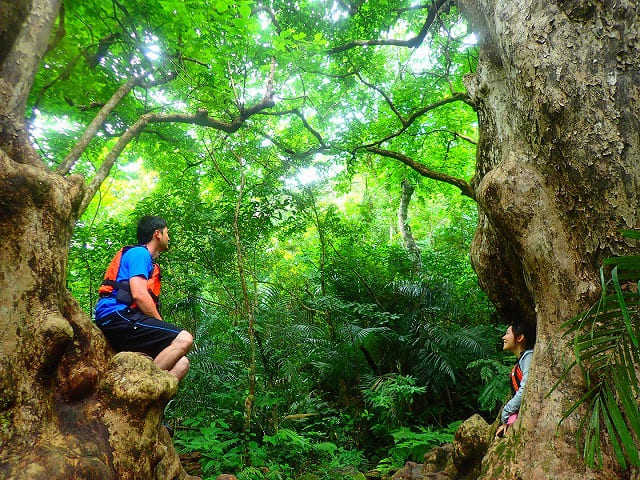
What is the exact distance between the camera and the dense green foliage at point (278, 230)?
475cm

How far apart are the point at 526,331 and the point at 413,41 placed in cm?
580

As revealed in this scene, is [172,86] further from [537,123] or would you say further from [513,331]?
[513,331]

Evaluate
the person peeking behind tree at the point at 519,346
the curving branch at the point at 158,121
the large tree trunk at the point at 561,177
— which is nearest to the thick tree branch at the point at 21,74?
the curving branch at the point at 158,121

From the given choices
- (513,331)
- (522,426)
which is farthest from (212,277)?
(522,426)

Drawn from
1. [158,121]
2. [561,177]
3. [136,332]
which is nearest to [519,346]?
[561,177]

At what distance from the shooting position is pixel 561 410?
2443mm

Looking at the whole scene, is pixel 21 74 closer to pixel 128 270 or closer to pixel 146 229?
pixel 146 229

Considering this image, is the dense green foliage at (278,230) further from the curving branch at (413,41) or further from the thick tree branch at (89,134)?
the thick tree branch at (89,134)

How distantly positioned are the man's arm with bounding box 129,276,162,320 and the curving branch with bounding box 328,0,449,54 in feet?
20.3

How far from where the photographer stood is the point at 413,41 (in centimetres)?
722

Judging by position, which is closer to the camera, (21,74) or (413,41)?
(21,74)

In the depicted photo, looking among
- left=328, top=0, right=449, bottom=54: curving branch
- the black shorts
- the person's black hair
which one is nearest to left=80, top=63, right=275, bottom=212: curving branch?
the black shorts

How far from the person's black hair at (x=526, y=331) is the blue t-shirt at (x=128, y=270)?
366 centimetres

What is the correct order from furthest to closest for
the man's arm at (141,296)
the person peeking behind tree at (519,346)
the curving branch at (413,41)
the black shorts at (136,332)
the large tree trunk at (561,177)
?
the curving branch at (413,41) < the person peeking behind tree at (519,346) < the man's arm at (141,296) < the black shorts at (136,332) < the large tree trunk at (561,177)
